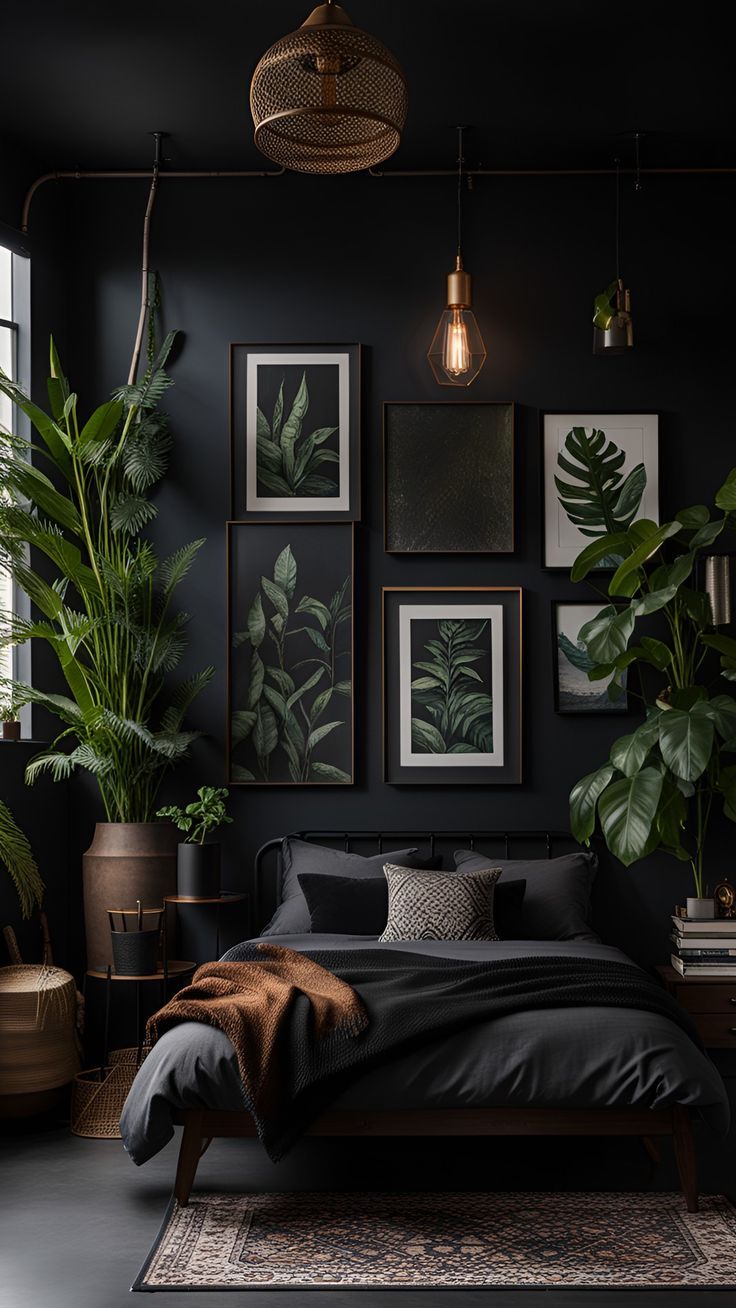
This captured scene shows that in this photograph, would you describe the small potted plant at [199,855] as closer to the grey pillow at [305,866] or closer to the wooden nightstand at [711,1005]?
the grey pillow at [305,866]

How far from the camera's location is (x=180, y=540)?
5.84 meters

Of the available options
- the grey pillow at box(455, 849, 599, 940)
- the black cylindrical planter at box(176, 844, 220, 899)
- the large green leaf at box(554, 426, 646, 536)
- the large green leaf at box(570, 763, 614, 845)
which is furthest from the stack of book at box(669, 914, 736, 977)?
the black cylindrical planter at box(176, 844, 220, 899)

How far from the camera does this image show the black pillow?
5062mm

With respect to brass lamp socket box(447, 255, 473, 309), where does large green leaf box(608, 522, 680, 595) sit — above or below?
below

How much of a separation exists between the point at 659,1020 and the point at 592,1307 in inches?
37.4

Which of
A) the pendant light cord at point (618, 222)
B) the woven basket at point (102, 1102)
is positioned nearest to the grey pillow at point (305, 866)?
the woven basket at point (102, 1102)

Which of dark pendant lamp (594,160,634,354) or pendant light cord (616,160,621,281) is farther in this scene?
pendant light cord (616,160,621,281)

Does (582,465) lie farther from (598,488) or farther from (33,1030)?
(33,1030)

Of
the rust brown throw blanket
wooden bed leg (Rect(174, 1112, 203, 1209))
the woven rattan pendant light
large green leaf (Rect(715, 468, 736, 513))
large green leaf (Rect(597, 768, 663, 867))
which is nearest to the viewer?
the woven rattan pendant light

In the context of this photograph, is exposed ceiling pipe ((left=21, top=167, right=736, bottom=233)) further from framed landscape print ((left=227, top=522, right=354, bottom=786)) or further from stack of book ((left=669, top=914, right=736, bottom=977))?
stack of book ((left=669, top=914, right=736, bottom=977))

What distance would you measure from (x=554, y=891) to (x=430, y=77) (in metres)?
3.17

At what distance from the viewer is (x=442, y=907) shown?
4.95 meters

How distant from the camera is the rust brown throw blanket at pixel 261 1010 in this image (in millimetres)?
3768

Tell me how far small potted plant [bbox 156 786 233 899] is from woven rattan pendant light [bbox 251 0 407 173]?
275cm
